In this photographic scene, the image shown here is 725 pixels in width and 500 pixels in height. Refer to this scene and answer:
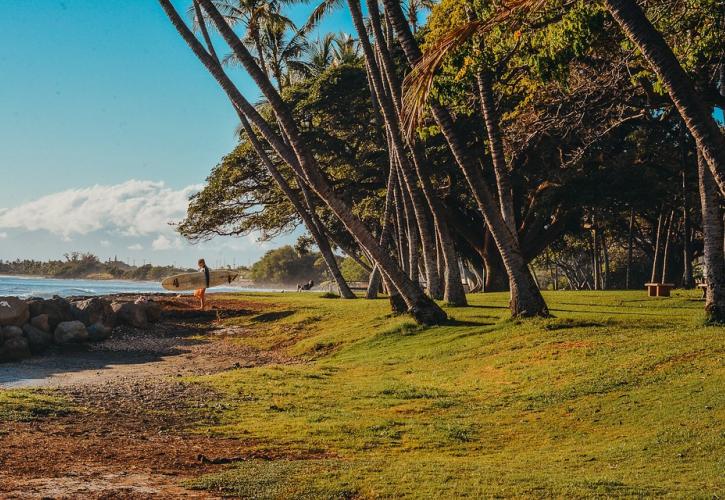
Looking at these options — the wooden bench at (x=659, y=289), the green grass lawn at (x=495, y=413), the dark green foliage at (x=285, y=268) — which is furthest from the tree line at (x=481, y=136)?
the dark green foliage at (x=285, y=268)

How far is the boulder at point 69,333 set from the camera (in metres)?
26.0

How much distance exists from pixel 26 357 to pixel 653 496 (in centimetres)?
2143

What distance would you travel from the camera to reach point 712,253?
50.5ft

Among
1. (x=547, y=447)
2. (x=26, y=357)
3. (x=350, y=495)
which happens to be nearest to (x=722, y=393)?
(x=547, y=447)

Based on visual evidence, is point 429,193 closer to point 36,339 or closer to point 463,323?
point 463,323

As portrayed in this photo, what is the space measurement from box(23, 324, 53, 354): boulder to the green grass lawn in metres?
10.3

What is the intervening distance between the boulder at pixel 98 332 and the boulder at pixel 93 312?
1174 millimetres

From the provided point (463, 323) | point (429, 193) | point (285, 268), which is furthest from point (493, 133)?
point (285, 268)

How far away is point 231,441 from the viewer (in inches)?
391

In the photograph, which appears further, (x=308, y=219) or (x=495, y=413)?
(x=308, y=219)

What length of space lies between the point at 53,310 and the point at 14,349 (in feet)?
14.7

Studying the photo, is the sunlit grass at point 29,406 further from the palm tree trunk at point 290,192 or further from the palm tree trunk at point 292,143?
the palm tree trunk at point 290,192

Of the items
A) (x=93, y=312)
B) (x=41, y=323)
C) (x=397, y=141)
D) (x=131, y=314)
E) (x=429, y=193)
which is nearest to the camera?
(x=429, y=193)

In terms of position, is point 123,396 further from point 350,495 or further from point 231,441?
point 350,495
